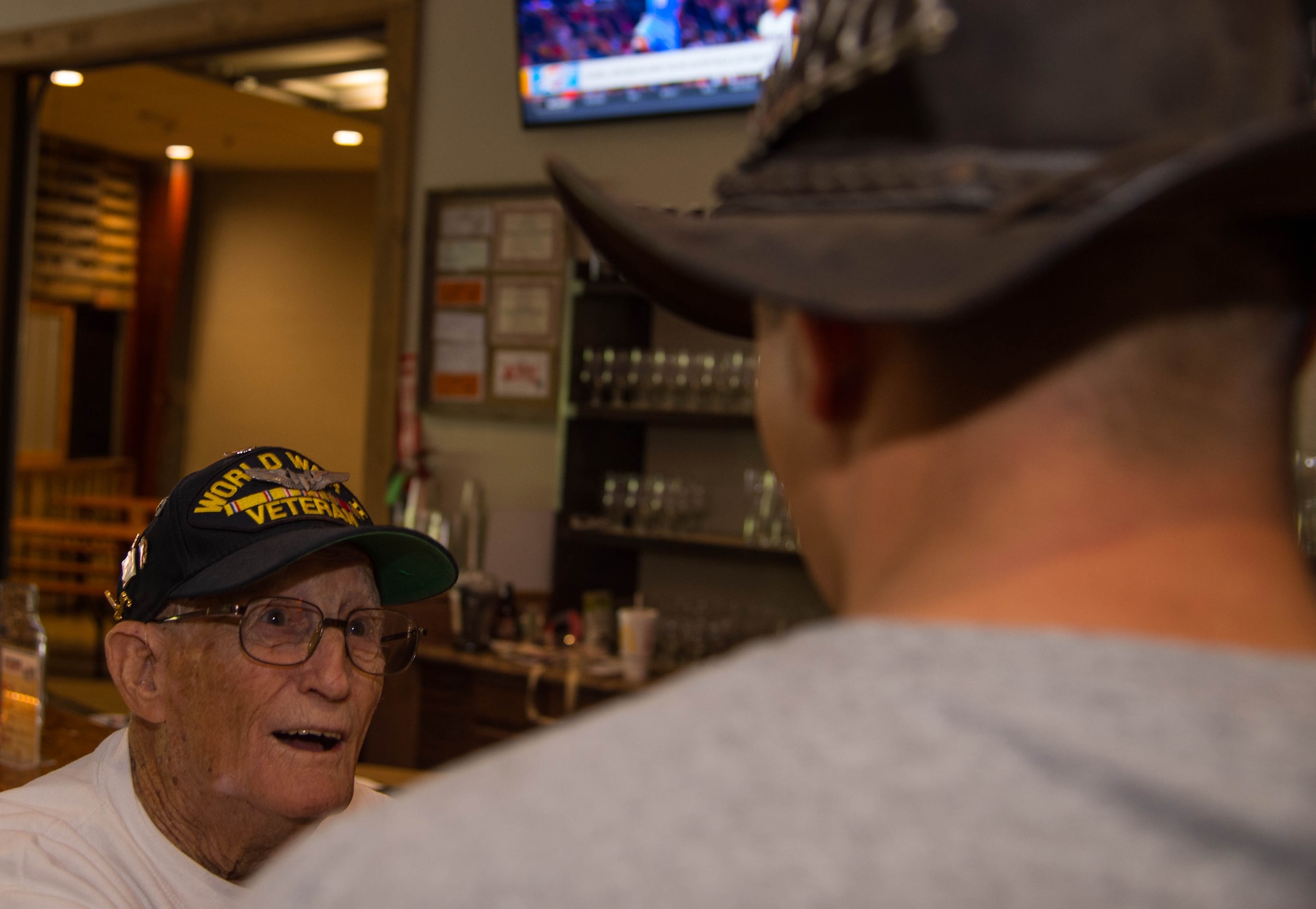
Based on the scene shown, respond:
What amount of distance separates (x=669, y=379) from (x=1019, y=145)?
3.53m

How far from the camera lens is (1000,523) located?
0.60 meters

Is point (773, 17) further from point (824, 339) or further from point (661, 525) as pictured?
point (824, 339)

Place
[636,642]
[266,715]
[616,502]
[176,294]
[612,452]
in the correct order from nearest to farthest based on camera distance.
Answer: [266,715] < [636,642] < [616,502] < [612,452] < [176,294]

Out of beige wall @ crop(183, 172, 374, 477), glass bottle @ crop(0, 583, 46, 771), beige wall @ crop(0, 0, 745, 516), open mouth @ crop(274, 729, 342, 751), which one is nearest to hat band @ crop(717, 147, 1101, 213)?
open mouth @ crop(274, 729, 342, 751)

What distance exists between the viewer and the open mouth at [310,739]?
5.43 ft

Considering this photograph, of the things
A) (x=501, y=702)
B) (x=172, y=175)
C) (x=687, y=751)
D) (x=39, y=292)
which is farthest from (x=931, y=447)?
(x=172, y=175)

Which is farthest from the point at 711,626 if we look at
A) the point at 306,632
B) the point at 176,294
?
the point at 176,294

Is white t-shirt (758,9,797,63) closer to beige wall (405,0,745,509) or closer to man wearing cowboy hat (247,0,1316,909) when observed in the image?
beige wall (405,0,745,509)

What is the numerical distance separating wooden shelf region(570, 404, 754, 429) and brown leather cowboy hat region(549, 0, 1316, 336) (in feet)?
10.8

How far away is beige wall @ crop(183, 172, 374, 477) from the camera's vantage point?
9.96 m

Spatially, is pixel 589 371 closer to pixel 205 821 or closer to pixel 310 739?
pixel 310 739

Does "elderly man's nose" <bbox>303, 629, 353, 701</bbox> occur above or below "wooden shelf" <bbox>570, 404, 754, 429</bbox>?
below

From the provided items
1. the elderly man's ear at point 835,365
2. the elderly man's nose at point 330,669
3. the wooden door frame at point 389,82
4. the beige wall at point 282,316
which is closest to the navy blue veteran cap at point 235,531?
the elderly man's nose at point 330,669

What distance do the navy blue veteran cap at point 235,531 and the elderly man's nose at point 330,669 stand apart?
0.46 ft
